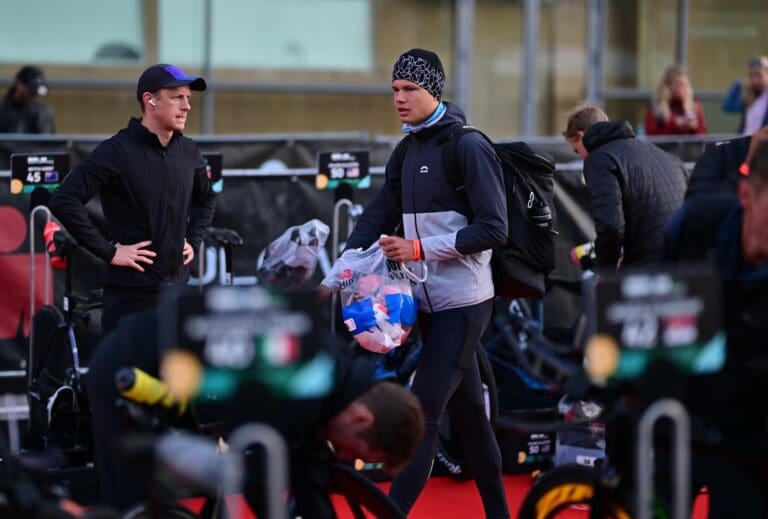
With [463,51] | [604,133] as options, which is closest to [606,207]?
[604,133]

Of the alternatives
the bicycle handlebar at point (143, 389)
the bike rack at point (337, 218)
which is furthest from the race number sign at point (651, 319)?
the bike rack at point (337, 218)

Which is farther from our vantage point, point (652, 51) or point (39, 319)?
point (652, 51)

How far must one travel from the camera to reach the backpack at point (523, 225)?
19.6 feet

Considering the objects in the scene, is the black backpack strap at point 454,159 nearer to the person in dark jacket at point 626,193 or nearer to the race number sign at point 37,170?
the person in dark jacket at point 626,193

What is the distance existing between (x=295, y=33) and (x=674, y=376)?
9.57 m

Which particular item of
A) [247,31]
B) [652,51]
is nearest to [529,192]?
[247,31]

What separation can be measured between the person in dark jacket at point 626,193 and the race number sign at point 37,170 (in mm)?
2763

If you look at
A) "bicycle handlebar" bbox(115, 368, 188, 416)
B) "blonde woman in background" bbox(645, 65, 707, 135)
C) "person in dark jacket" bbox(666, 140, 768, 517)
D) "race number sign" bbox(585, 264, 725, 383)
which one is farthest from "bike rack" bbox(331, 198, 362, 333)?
"blonde woman in background" bbox(645, 65, 707, 135)

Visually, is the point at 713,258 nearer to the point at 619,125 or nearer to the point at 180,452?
the point at 180,452

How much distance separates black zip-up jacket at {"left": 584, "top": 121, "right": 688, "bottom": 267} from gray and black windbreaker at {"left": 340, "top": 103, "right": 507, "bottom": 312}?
958mm

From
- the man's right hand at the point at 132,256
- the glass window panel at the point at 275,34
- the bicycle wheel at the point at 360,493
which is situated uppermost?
the glass window panel at the point at 275,34

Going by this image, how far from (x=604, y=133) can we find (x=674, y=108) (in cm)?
507

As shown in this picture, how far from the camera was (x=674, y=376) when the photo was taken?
4016 mm

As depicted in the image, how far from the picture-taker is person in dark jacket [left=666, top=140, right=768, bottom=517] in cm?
420
